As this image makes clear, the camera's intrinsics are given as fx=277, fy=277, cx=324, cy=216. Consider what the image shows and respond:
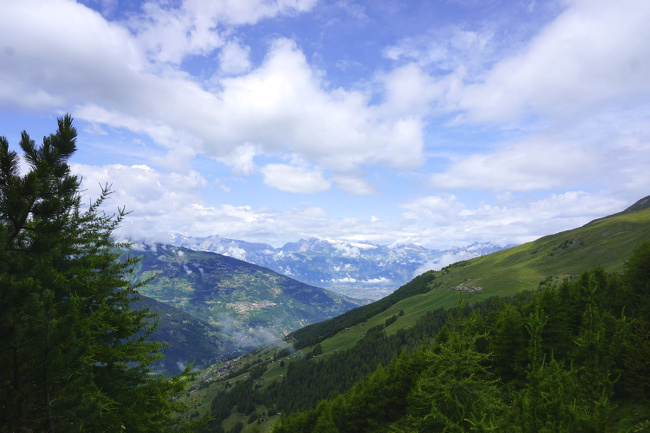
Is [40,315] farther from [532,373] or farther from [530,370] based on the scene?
[530,370]

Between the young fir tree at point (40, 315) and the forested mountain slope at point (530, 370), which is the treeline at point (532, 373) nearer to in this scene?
the forested mountain slope at point (530, 370)

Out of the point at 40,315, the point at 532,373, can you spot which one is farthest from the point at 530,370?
the point at 40,315

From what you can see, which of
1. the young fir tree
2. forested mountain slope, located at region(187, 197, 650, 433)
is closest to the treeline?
forested mountain slope, located at region(187, 197, 650, 433)

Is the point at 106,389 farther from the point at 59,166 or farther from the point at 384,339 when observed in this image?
the point at 384,339

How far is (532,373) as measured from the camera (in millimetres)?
13070

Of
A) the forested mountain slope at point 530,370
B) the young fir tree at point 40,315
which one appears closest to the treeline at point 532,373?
the forested mountain slope at point 530,370

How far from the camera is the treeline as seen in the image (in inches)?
526

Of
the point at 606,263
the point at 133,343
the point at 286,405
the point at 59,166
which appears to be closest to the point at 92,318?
the point at 133,343

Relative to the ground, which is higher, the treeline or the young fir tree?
the young fir tree

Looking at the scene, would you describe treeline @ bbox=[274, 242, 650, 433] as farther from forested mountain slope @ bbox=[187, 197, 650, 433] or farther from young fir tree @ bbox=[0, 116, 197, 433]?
young fir tree @ bbox=[0, 116, 197, 433]

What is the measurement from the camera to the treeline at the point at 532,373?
1336cm

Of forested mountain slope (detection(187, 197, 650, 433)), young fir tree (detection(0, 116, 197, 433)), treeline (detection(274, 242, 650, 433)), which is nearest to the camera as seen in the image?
young fir tree (detection(0, 116, 197, 433))

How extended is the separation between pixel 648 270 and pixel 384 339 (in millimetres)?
167138

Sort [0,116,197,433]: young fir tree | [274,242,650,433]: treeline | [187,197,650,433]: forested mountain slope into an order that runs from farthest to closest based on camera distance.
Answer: [187,197,650,433]: forested mountain slope, [274,242,650,433]: treeline, [0,116,197,433]: young fir tree
